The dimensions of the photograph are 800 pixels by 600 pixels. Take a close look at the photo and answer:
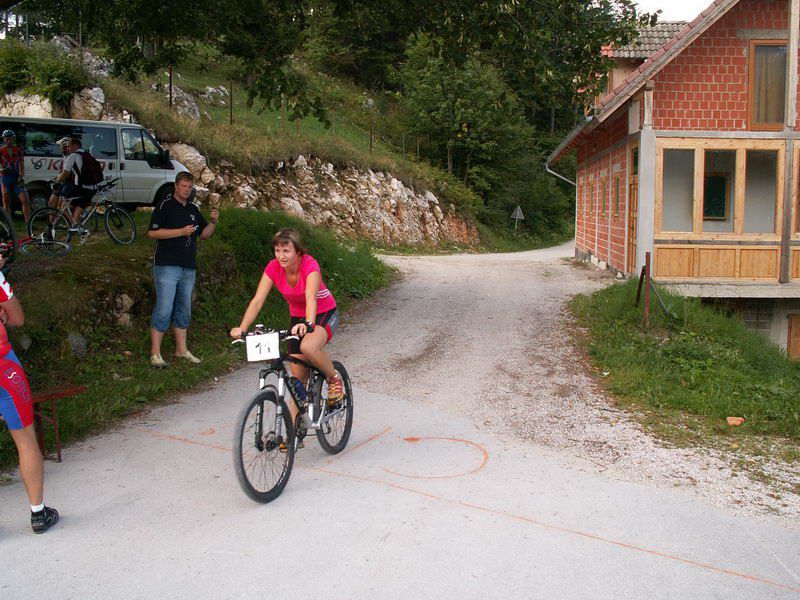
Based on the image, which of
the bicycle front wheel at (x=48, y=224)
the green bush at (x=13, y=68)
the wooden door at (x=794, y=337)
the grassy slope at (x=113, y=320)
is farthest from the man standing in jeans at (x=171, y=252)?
the green bush at (x=13, y=68)

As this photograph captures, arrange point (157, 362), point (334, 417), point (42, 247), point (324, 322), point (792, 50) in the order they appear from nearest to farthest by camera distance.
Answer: point (324, 322)
point (334, 417)
point (157, 362)
point (42, 247)
point (792, 50)

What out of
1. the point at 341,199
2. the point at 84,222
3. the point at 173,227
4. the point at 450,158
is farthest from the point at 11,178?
the point at 450,158

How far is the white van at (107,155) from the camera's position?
14469 millimetres

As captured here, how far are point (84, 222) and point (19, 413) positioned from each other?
8.56 meters

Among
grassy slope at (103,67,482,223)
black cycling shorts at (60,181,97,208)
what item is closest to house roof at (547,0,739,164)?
A: grassy slope at (103,67,482,223)

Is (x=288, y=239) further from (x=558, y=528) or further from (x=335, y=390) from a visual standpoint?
(x=558, y=528)

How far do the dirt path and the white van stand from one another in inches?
212

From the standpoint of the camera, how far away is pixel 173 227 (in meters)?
8.16

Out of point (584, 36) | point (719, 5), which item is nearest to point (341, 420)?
point (584, 36)

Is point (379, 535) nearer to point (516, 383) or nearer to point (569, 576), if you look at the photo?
point (569, 576)

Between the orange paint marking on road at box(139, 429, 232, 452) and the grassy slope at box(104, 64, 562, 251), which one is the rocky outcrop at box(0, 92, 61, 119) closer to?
the grassy slope at box(104, 64, 562, 251)

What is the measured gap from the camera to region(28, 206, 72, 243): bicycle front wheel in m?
11.4

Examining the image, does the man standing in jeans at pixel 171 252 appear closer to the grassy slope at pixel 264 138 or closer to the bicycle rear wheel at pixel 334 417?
the bicycle rear wheel at pixel 334 417

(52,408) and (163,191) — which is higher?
→ (163,191)
